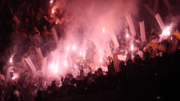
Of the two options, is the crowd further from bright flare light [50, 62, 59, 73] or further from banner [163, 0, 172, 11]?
bright flare light [50, 62, 59, 73]

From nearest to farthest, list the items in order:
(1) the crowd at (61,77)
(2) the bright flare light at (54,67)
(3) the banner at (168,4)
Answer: (1) the crowd at (61,77) → (2) the bright flare light at (54,67) → (3) the banner at (168,4)

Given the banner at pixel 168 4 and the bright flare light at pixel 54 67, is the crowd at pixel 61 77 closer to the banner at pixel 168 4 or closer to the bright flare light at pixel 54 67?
the banner at pixel 168 4

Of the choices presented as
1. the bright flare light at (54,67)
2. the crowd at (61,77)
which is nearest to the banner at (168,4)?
the crowd at (61,77)

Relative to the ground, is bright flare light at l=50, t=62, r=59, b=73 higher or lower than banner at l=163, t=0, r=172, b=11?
lower

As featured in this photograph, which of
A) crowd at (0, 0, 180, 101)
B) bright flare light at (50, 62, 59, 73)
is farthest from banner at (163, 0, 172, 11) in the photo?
bright flare light at (50, 62, 59, 73)

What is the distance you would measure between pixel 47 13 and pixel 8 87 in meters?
1.89

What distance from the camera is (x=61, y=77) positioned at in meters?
2.61

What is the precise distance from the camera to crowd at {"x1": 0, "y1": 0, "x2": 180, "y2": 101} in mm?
1979

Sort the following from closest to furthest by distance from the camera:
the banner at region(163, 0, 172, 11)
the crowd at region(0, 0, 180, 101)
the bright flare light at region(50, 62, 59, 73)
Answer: the crowd at region(0, 0, 180, 101), the bright flare light at region(50, 62, 59, 73), the banner at region(163, 0, 172, 11)

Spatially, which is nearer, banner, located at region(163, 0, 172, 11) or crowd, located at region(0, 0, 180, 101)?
crowd, located at region(0, 0, 180, 101)

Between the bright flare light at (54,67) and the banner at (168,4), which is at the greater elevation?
the banner at (168,4)

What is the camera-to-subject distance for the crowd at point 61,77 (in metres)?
1.98

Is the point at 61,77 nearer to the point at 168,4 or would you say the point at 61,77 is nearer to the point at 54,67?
the point at 54,67

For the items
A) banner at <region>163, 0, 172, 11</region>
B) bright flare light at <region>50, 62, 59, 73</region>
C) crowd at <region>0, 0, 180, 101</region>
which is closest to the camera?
crowd at <region>0, 0, 180, 101</region>
